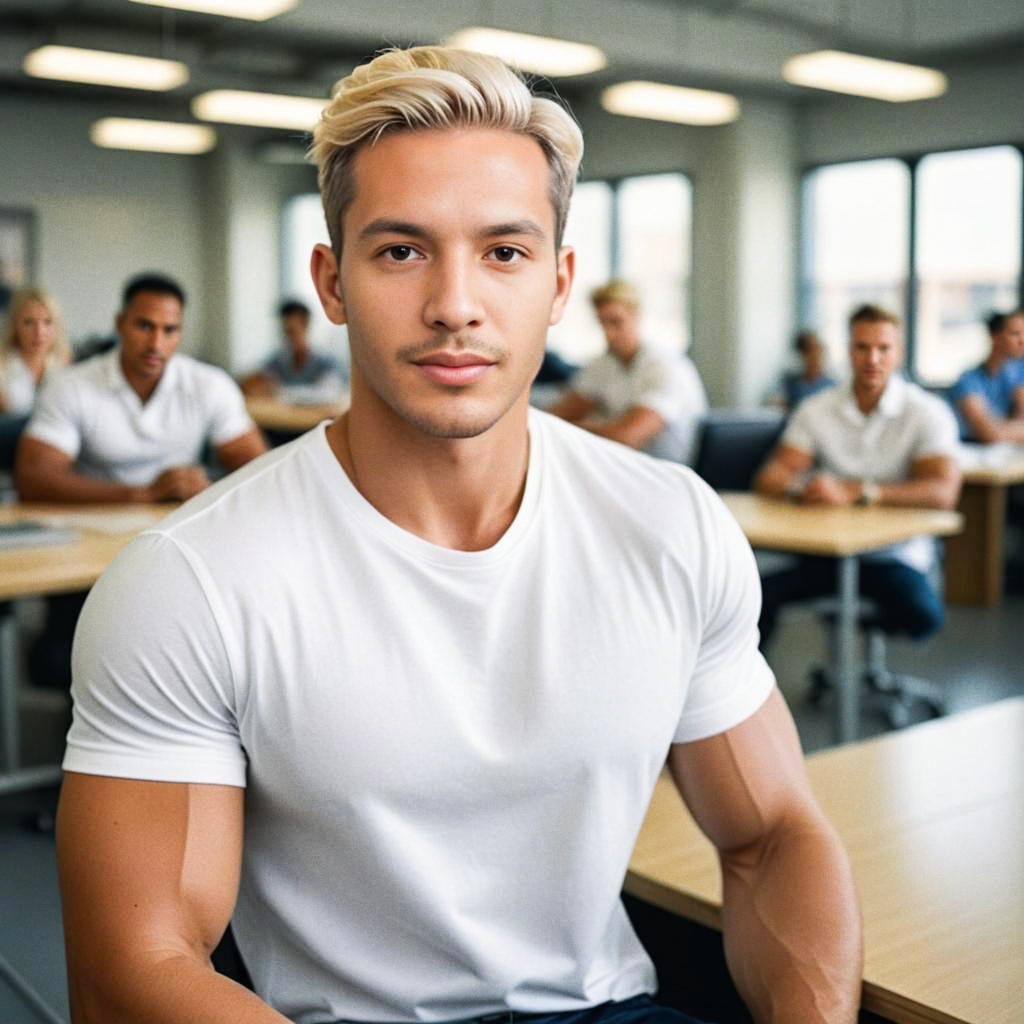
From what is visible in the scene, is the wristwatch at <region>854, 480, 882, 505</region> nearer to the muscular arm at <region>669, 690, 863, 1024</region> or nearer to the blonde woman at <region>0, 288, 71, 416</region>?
the muscular arm at <region>669, 690, 863, 1024</region>

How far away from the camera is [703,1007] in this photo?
1.34 metres

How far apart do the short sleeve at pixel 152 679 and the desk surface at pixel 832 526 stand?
240cm

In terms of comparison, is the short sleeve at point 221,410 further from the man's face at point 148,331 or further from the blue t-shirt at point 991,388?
the blue t-shirt at point 991,388

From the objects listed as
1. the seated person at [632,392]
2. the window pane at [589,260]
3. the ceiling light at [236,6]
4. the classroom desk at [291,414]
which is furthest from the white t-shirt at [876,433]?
the window pane at [589,260]

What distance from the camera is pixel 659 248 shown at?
36.0 feet

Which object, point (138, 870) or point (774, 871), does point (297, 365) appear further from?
point (138, 870)

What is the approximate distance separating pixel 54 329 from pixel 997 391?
4.42m

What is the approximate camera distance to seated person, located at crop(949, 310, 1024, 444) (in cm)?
609

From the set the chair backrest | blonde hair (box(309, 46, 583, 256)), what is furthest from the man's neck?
the chair backrest

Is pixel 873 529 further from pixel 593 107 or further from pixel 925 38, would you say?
pixel 593 107

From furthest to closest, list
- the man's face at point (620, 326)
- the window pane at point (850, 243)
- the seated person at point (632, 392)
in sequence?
the window pane at point (850, 243), the man's face at point (620, 326), the seated person at point (632, 392)

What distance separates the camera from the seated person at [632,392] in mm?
4969

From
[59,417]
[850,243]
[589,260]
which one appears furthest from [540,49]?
[589,260]

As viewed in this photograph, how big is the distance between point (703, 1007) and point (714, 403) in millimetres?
9303
